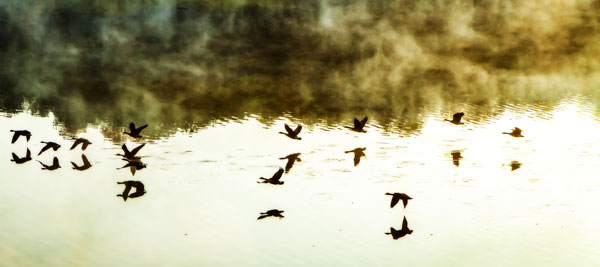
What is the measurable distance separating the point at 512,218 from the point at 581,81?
10.6ft

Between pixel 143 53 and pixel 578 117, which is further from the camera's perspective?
pixel 143 53

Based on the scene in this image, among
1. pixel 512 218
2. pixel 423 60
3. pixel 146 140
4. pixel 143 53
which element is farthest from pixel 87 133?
pixel 512 218

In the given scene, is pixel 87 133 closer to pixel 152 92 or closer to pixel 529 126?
pixel 152 92

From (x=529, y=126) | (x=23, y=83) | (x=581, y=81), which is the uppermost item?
(x=23, y=83)

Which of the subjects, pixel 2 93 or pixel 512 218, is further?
pixel 2 93

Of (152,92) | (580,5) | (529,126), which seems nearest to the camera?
(580,5)

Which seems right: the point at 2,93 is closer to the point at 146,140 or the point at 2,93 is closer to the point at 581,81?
the point at 146,140

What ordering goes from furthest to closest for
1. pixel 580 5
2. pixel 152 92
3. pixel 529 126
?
pixel 152 92 < pixel 529 126 < pixel 580 5

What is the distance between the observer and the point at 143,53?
15.1 m

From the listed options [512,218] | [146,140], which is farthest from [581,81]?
[146,140]

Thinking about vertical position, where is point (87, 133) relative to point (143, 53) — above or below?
below

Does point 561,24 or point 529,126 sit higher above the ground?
point 561,24

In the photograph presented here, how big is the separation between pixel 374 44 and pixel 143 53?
17.0 feet

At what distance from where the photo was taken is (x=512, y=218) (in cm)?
1352
